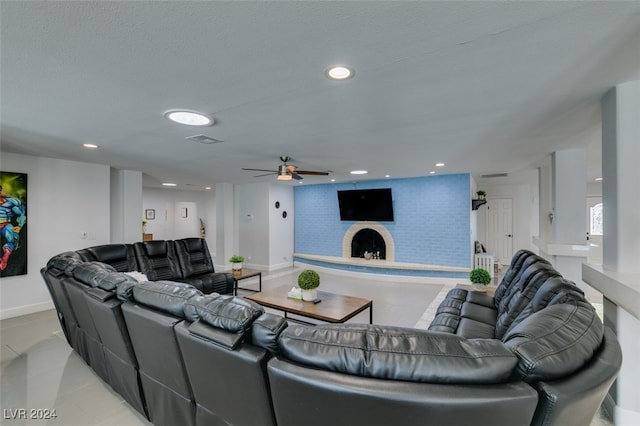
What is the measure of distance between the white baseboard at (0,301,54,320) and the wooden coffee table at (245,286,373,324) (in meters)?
3.39

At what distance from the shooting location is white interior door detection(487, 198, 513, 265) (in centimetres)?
782

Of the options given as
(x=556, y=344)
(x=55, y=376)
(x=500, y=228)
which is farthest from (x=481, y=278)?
(x=500, y=228)

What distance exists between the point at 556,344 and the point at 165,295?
190 cm

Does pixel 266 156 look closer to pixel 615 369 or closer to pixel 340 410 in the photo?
pixel 340 410

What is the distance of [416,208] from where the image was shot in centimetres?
641

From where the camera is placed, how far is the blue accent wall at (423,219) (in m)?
5.91

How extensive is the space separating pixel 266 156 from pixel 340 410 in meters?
3.50

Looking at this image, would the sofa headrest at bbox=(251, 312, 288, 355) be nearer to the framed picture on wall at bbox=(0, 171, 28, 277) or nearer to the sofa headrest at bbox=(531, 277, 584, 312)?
the sofa headrest at bbox=(531, 277, 584, 312)

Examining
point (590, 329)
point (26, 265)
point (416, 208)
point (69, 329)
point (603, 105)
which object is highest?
point (603, 105)

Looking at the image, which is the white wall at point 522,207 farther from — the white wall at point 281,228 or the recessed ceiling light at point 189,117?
the recessed ceiling light at point 189,117

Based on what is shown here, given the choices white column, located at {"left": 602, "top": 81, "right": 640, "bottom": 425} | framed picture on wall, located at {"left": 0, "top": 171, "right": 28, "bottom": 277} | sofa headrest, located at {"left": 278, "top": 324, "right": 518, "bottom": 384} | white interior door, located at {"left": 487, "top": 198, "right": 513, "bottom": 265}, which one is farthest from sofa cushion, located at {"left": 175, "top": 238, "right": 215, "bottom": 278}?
white interior door, located at {"left": 487, "top": 198, "right": 513, "bottom": 265}

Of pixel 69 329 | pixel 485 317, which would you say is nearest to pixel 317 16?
pixel 485 317

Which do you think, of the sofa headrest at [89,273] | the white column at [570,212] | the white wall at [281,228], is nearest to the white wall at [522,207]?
the white column at [570,212]

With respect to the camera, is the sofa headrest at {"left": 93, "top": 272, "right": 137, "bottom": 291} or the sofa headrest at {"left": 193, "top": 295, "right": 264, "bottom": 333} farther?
the sofa headrest at {"left": 93, "top": 272, "right": 137, "bottom": 291}
